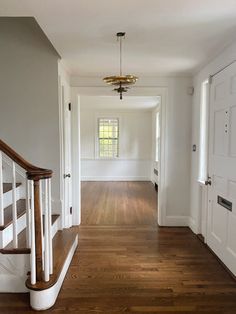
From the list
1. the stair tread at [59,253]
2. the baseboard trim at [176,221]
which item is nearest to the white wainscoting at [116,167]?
the baseboard trim at [176,221]

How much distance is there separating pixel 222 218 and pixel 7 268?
2296 millimetres

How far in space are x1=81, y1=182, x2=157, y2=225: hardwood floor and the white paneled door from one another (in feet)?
4.70

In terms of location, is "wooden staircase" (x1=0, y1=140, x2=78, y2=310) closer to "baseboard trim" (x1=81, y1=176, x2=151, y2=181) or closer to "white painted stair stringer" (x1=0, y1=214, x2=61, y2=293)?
"white painted stair stringer" (x1=0, y1=214, x2=61, y2=293)

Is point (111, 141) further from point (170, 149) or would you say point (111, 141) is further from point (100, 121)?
point (170, 149)

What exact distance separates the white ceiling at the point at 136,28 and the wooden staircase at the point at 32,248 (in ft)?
3.90

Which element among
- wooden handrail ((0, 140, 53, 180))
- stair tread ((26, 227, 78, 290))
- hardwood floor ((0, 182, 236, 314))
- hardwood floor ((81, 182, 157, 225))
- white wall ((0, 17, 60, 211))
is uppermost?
white wall ((0, 17, 60, 211))

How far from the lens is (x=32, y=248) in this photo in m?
2.14

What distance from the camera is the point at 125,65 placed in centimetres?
355

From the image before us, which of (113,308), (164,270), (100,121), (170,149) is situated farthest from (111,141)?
(113,308)

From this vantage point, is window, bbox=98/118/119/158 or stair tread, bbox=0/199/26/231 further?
window, bbox=98/118/119/158

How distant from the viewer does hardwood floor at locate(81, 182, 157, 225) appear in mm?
4617

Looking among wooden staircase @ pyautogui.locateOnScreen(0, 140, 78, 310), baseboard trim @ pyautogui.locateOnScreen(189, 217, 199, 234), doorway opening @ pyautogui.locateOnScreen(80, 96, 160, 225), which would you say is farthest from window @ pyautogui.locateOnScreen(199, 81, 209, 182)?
doorway opening @ pyautogui.locateOnScreen(80, 96, 160, 225)

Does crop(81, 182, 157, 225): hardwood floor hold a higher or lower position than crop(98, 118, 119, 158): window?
lower

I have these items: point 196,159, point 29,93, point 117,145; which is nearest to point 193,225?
point 196,159
